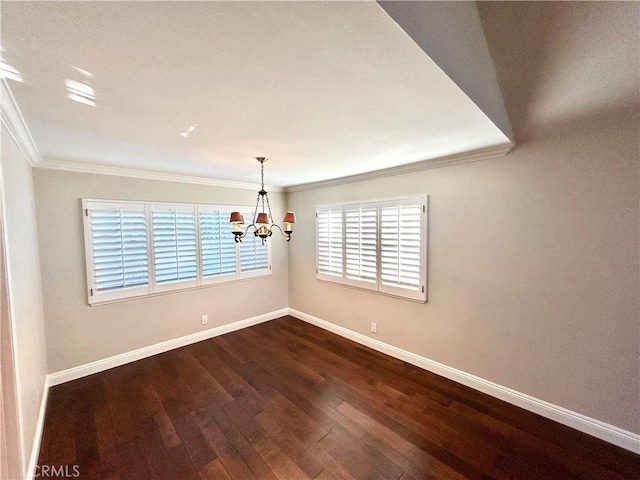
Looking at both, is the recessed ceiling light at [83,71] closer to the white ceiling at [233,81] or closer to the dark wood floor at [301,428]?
the white ceiling at [233,81]

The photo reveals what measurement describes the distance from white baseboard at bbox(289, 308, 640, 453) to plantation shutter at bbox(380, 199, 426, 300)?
2.52ft

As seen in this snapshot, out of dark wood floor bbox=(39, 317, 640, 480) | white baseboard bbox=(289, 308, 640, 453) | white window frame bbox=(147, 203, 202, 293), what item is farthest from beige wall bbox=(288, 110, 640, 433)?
white window frame bbox=(147, 203, 202, 293)

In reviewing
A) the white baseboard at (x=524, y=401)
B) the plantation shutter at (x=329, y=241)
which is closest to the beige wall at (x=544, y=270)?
the white baseboard at (x=524, y=401)

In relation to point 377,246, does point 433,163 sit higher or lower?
higher

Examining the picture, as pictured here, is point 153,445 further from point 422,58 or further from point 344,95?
point 422,58

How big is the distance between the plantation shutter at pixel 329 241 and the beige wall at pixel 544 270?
109 cm

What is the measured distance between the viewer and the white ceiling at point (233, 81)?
0.89m

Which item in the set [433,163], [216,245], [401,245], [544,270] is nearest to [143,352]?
[216,245]

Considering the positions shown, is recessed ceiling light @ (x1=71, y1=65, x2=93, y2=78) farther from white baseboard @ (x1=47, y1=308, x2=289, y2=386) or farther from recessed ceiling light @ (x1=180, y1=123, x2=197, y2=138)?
white baseboard @ (x1=47, y1=308, x2=289, y2=386)

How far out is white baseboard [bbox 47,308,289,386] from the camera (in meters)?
2.81

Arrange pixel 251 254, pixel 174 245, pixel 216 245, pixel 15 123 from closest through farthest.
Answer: pixel 15 123 < pixel 174 245 < pixel 216 245 < pixel 251 254

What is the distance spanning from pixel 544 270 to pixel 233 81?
8.89ft

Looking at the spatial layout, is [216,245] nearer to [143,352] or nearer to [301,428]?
[143,352]

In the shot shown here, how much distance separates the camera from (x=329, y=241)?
4.03 metres
